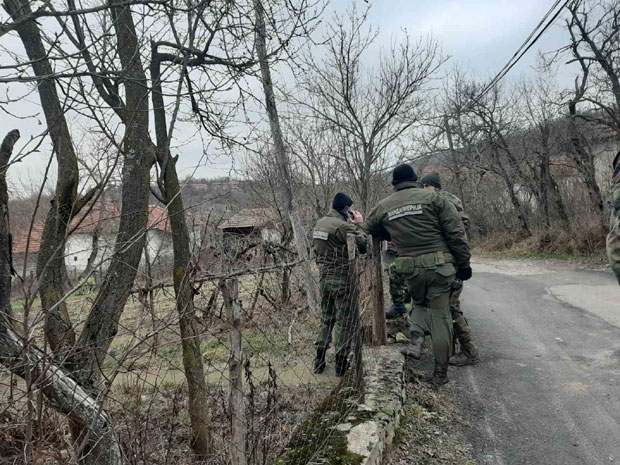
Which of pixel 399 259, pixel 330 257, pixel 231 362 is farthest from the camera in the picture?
pixel 330 257

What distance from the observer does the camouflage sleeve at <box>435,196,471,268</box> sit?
3986 mm

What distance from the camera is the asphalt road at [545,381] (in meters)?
2.93

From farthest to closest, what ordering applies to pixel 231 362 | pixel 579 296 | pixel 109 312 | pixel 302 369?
pixel 579 296
pixel 302 369
pixel 109 312
pixel 231 362

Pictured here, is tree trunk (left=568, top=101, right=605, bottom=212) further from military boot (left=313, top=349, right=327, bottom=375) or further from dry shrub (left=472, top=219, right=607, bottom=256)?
military boot (left=313, top=349, right=327, bottom=375)

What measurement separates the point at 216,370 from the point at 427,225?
243 centimetres

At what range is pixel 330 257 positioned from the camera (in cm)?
458

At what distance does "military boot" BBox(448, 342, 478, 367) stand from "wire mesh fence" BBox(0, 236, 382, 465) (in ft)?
3.11

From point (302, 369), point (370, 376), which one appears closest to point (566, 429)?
point (370, 376)

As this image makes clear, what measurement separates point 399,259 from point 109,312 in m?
2.61

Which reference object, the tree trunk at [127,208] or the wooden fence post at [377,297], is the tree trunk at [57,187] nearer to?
the tree trunk at [127,208]

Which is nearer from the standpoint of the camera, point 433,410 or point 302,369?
point 433,410

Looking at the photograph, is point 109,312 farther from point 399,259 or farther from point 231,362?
point 399,259

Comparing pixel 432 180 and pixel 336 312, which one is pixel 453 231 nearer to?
pixel 336 312

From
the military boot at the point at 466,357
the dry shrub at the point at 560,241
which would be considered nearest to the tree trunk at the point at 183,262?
the military boot at the point at 466,357
